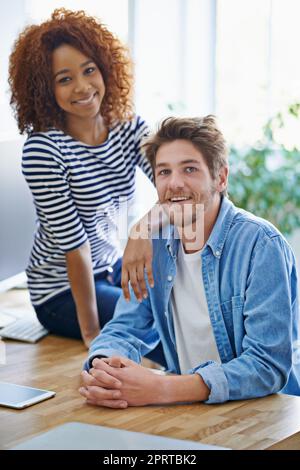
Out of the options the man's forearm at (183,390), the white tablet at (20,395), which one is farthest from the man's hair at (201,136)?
the white tablet at (20,395)

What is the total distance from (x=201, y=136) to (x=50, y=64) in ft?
2.08

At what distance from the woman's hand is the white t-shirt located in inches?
2.7

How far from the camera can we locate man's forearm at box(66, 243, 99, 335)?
7.91 ft

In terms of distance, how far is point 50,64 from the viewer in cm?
239

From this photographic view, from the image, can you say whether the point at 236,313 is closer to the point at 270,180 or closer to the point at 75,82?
the point at 75,82

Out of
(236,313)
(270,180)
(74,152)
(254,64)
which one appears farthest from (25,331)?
(254,64)

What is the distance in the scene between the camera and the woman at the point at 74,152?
7.82 feet

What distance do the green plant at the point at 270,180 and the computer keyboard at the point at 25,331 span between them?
4.86 feet

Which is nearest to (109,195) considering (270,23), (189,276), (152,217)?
(152,217)

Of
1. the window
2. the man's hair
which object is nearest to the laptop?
the man's hair

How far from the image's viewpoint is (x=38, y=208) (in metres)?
2.41

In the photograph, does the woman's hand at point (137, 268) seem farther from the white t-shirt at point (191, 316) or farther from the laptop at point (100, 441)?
the laptop at point (100, 441)

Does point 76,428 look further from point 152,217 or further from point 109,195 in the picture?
point 109,195

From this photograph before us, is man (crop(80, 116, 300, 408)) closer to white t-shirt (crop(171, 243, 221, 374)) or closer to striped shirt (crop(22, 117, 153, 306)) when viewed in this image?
white t-shirt (crop(171, 243, 221, 374))
